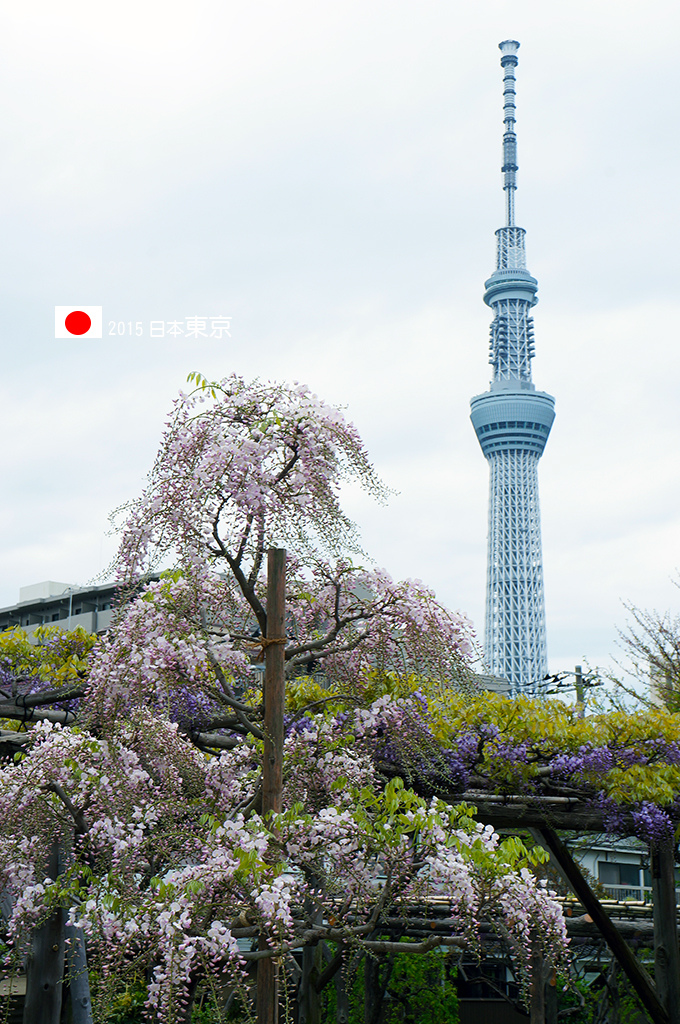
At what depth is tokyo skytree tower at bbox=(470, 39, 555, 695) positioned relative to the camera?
331 ft

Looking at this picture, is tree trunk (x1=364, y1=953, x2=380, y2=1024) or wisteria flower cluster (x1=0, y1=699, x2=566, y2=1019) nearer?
wisteria flower cluster (x1=0, y1=699, x2=566, y2=1019)

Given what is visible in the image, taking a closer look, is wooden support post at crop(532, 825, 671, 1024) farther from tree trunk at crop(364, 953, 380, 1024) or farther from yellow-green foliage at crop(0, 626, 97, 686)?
tree trunk at crop(364, 953, 380, 1024)

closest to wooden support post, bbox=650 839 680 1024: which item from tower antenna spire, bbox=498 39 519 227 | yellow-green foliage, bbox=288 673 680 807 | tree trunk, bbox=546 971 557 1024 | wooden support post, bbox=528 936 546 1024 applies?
yellow-green foliage, bbox=288 673 680 807

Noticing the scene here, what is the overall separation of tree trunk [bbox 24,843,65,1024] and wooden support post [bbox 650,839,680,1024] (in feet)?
18.6

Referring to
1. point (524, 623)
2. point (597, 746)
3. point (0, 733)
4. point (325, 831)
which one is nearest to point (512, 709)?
point (597, 746)

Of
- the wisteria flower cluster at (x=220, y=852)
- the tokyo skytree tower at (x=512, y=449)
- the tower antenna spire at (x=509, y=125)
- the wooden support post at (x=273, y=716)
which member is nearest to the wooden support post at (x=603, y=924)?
the wisteria flower cluster at (x=220, y=852)

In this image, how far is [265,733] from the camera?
5328 mm

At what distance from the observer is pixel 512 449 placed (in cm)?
11388

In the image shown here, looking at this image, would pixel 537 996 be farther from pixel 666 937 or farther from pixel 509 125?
pixel 509 125

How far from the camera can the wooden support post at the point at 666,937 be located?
1062 cm

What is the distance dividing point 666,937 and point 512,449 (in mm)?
104793

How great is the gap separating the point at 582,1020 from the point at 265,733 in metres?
23.9

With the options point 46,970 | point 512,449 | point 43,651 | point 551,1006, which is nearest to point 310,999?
point 46,970

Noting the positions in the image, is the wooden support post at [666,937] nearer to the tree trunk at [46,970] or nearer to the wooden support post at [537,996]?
the wooden support post at [537,996]
